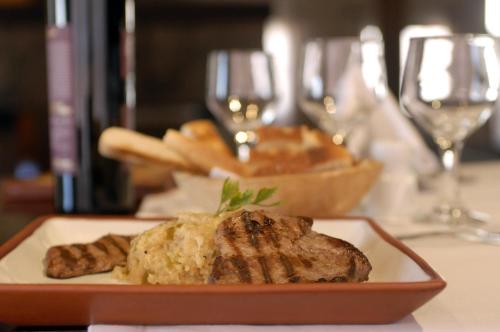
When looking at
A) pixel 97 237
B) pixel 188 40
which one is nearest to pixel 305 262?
pixel 97 237

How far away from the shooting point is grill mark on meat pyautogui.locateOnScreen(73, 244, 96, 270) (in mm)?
792

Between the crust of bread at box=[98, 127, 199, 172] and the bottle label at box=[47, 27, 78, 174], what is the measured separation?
15 cm

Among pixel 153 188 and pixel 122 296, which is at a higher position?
pixel 122 296

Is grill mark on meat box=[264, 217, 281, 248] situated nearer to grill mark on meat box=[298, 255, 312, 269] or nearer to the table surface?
grill mark on meat box=[298, 255, 312, 269]

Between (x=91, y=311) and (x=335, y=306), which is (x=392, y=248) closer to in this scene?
(x=335, y=306)

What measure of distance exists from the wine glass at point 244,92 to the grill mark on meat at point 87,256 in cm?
63

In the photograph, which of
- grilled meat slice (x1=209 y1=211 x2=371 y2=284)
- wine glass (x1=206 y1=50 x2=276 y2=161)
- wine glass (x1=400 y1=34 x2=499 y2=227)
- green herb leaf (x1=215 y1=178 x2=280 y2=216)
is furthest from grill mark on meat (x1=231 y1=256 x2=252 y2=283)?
wine glass (x1=206 y1=50 x2=276 y2=161)

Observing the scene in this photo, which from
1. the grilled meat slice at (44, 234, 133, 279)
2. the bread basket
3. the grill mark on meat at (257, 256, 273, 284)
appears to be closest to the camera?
the grill mark on meat at (257, 256, 273, 284)

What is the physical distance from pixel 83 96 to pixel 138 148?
0.66 ft

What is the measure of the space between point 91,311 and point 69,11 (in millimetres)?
709

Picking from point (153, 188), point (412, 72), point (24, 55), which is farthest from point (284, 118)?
point (412, 72)

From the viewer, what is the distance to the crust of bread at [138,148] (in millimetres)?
1108

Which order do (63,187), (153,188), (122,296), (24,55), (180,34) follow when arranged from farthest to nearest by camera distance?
(180,34), (24,55), (153,188), (63,187), (122,296)

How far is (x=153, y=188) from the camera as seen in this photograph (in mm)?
1492
